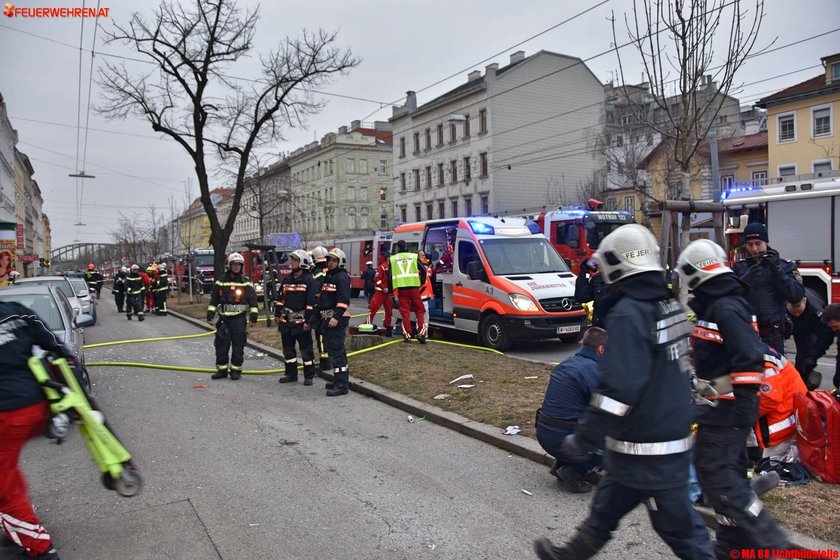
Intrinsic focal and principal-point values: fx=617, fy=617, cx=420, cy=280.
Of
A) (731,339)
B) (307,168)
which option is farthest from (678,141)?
(307,168)

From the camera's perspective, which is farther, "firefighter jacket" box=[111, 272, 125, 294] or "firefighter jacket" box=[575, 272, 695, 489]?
"firefighter jacket" box=[111, 272, 125, 294]

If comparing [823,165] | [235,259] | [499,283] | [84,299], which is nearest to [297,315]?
[235,259]

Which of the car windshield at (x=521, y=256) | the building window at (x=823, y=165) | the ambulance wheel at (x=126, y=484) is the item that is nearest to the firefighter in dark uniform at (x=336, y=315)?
the car windshield at (x=521, y=256)

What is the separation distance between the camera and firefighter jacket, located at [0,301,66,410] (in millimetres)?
3426

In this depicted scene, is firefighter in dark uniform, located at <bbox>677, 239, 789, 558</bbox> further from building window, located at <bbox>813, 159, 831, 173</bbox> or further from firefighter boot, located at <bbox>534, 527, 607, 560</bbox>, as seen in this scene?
building window, located at <bbox>813, 159, 831, 173</bbox>

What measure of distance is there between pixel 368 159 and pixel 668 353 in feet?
222

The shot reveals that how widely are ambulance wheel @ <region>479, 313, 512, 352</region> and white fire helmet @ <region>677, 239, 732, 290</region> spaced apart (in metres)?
7.46

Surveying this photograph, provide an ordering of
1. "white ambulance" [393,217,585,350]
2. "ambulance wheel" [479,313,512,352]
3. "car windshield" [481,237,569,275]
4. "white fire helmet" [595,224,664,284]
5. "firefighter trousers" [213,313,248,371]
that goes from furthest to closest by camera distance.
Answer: "car windshield" [481,237,569,275] < "ambulance wheel" [479,313,512,352] < "white ambulance" [393,217,585,350] < "firefighter trousers" [213,313,248,371] < "white fire helmet" [595,224,664,284]

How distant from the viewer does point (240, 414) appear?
7457mm

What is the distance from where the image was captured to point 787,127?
36312mm

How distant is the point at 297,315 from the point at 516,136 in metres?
40.0

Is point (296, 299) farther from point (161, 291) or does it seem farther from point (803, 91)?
point (803, 91)

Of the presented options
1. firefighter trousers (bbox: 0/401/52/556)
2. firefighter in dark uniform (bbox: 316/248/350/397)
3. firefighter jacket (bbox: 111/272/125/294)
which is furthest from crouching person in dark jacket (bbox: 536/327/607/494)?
firefighter jacket (bbox: 111/272/125/294)

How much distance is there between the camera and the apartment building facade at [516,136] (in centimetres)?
4631
